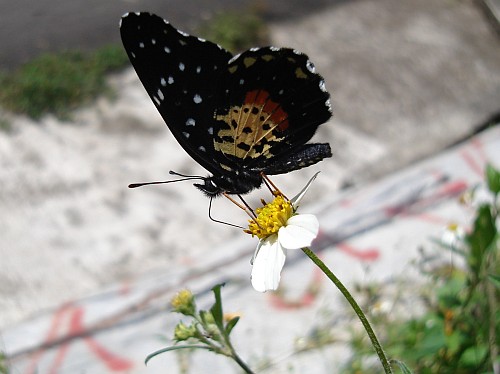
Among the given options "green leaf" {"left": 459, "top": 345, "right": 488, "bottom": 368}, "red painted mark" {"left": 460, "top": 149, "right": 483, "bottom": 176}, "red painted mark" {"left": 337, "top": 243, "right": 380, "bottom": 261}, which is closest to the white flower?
"green leaf" {"left": 459, "top": 345, "right": 488, "bottom": 368}

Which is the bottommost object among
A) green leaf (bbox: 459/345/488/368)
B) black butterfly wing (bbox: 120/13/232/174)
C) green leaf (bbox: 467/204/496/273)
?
green leaf (bbox: 459/345/488/368)

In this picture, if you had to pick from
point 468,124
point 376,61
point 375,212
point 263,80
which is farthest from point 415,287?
point 376,61

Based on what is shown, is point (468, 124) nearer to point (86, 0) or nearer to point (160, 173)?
A: point (160, 173)

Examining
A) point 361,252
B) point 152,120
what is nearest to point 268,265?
point 361,252

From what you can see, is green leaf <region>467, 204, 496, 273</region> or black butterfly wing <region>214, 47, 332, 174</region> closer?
black butterfly wing <region>214, 47, 332, 174</region>

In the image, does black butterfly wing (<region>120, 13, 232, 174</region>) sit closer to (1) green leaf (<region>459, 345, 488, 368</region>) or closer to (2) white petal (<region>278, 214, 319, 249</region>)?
(2) white petal (<region>278, 214, 319, 249</region>)

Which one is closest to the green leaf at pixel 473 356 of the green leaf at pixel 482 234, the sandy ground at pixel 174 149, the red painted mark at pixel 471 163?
the green leaf at pixel 482 234

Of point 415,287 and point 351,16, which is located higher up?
point 351,16

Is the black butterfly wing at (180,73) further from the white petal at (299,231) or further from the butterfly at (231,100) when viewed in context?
the white petal at (299,231)
